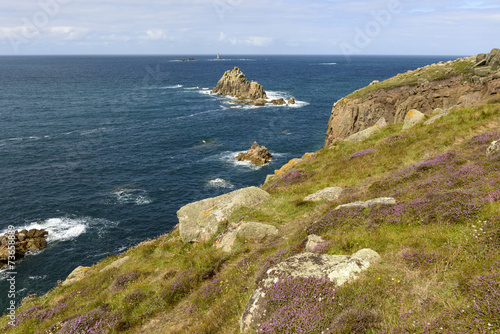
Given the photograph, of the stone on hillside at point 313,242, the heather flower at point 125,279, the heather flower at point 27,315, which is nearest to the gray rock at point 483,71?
the stone on hillside at point 313,242

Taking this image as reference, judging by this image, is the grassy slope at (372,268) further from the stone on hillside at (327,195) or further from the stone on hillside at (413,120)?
the stone on hillside at (413,120)

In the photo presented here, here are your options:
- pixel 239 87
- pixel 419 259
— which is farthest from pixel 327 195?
pixel 239 87

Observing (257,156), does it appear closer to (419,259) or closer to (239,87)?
(419,259)

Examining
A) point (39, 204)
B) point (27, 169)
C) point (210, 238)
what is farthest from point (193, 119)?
point (210, 238)

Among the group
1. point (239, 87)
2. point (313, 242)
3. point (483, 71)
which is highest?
point (483, 71)

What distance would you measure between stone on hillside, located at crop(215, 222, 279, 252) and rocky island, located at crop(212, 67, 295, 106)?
Result: 109000 millimetres

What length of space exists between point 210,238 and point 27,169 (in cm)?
6150

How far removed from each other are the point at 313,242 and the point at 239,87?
137 m

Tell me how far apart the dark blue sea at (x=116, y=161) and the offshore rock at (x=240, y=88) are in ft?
41.0

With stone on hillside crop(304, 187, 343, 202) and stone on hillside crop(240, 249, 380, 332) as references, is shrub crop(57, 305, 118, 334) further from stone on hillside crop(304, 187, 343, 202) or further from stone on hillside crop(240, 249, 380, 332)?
stone on hillside crop(304, 187, 343, 202)

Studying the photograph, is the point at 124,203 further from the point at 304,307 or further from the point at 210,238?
the point at 304,307

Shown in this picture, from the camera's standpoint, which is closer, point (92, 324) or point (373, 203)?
point (92, 324)

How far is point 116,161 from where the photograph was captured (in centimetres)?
6525

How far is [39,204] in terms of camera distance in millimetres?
48125
